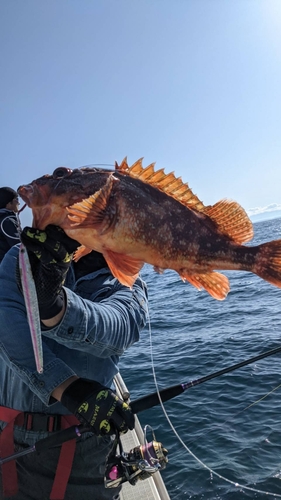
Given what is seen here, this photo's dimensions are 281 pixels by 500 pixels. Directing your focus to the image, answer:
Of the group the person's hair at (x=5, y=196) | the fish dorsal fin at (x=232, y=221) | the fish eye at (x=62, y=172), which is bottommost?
the fish dorsal fin at (x=232, y=221)

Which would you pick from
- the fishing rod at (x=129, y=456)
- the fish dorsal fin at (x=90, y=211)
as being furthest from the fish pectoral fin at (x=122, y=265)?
the fishing rod at (x=129, y=456)

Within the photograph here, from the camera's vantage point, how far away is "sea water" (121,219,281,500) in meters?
5.48

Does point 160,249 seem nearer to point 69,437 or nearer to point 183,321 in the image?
point 69,437

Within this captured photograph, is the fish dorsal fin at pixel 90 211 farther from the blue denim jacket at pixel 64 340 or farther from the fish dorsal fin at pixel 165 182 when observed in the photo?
the blue denim jacket at pixel 64 340

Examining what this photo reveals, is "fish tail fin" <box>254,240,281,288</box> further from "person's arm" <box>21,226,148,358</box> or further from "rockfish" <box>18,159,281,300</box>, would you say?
"person's arm" <box>21,226,148,358</box>

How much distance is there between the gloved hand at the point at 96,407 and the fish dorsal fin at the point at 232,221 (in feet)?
5.18

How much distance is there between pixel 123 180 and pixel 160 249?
1.87ft

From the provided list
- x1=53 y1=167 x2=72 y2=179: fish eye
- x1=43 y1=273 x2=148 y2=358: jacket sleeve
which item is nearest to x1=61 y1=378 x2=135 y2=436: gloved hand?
x1=43 y1=273 x2=148 y2=358: jacket sleeve

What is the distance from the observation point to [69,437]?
2.84 meters

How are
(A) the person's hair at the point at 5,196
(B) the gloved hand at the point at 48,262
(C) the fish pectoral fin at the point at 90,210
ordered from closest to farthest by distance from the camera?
(C) the fish pectoral fin at the point at 90,210 < (B) the gloved hand at the point at 48,262 < (A) the person's hair at the point at 5,196

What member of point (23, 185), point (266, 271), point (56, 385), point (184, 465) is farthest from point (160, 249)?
point (184, 465)

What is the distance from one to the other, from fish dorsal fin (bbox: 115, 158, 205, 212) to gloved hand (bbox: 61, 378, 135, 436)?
162 centimetres

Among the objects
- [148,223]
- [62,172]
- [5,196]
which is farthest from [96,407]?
[5,196]

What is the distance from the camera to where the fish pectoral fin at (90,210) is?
2.24 metres
